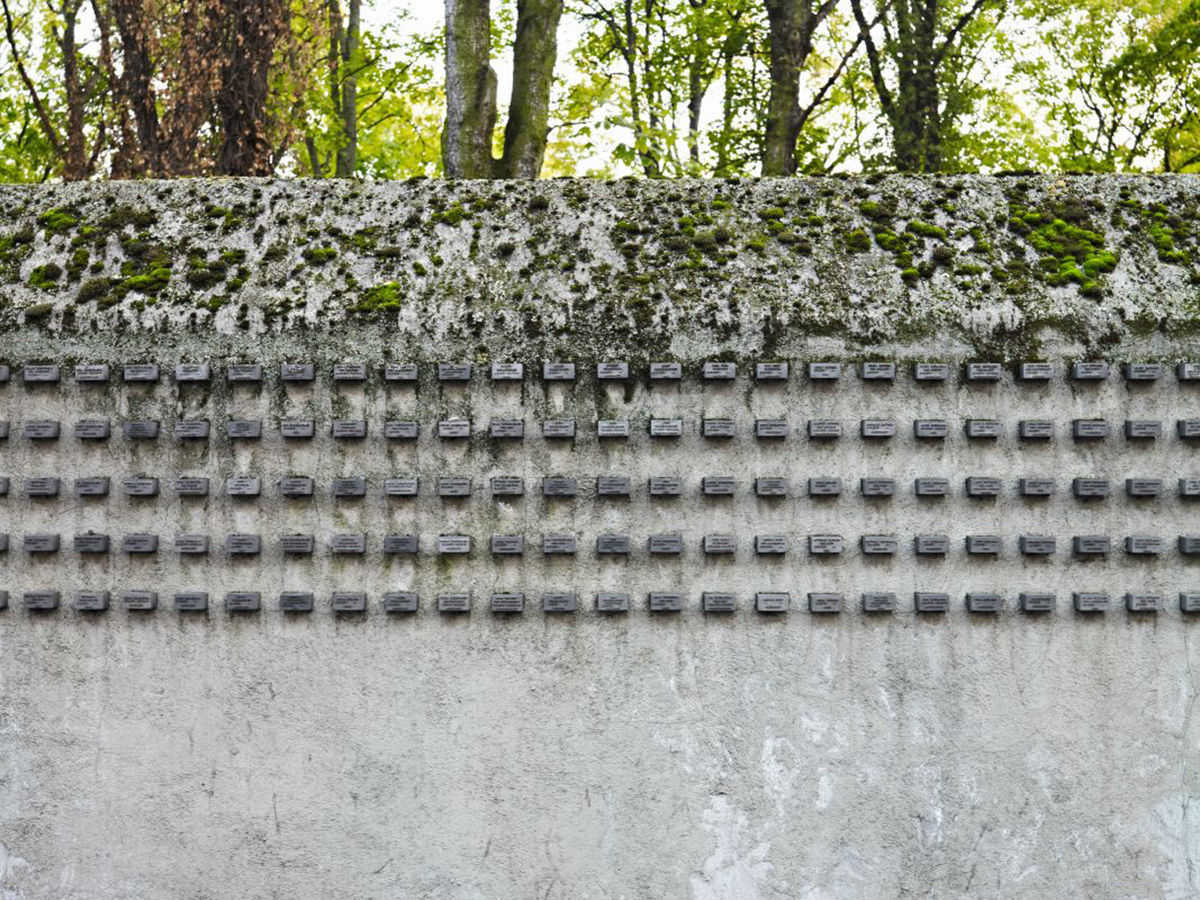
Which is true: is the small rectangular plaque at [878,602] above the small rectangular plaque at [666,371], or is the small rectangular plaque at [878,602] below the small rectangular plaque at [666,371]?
below

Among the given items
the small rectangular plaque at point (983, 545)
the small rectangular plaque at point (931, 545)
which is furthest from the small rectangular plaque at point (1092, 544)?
the small rectangular plaque at point (931, 545)

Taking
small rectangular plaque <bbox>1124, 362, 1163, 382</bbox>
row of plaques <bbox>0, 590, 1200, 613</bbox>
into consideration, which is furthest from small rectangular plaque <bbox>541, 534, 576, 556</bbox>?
small rectangular plaque <bbox>1124, 362, 1163, 382</bbox>

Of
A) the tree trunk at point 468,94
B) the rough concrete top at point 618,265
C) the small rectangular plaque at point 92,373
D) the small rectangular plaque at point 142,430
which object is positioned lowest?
the small rectangular plaque at point 142,430

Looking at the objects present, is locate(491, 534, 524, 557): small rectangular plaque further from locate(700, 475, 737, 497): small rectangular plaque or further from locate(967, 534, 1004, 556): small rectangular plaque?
locate(967, 534, 1004, 556): small rectangular plaque

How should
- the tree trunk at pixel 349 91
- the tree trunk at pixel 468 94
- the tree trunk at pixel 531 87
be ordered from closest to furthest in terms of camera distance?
1. the tree trunk at pixel 468 94
2. the tree trunk at pixel 531 87
3. the tree trunk at pixel 349 91

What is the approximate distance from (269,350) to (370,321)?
1.93 ft

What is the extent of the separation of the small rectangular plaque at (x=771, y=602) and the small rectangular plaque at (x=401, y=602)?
1865 millimetres

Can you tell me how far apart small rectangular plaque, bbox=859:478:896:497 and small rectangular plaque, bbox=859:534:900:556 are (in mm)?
237

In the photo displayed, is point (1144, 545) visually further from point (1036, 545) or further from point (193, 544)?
point (193, 544)

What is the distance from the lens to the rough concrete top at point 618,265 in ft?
25.1

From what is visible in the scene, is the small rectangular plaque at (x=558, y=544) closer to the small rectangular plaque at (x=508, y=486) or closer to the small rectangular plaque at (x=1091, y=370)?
the small rectangular plaque at (x=508, y=486)

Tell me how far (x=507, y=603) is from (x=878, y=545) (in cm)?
206

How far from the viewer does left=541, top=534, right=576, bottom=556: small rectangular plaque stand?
752 cm

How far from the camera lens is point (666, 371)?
24.8 ft
